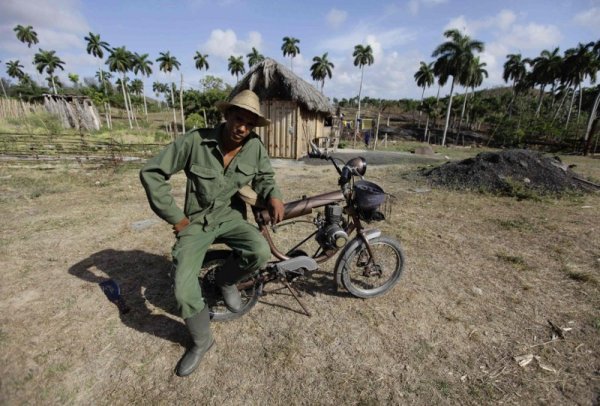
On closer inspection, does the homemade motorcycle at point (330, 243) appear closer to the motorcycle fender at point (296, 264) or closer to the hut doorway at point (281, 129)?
the motorcycle fender at point (296, 264)

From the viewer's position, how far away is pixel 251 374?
2.21m

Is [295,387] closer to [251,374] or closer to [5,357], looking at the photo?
[251,374]

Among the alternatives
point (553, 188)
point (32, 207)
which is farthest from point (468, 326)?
point (32, 207)

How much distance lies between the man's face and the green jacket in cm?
13

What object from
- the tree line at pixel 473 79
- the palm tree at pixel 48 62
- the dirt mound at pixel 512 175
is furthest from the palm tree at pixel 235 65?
the dirt mound at pixel 512 175

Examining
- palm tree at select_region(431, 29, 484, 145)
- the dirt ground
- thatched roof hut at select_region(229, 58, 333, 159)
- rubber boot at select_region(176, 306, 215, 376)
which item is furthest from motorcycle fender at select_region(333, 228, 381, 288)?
palm tree at select_region(431, 29, 484, 145)

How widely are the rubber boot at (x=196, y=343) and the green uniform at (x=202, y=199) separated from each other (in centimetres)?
12

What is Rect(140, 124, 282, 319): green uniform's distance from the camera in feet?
6.91

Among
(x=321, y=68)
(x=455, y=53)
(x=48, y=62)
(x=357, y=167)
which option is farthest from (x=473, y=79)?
(x=48, y=62)

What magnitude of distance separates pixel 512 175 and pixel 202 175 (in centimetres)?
937

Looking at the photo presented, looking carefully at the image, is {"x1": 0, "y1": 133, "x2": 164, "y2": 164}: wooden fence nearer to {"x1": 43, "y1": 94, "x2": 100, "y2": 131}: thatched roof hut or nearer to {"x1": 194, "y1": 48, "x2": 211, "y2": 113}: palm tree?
{"x1": 43, "y1": 94, "x2": 100, "y2": 131}: thatched roof hut

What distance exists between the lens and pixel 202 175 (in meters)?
2.26

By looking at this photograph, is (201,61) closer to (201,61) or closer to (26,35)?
(201,61)

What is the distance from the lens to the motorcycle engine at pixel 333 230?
2809mm
